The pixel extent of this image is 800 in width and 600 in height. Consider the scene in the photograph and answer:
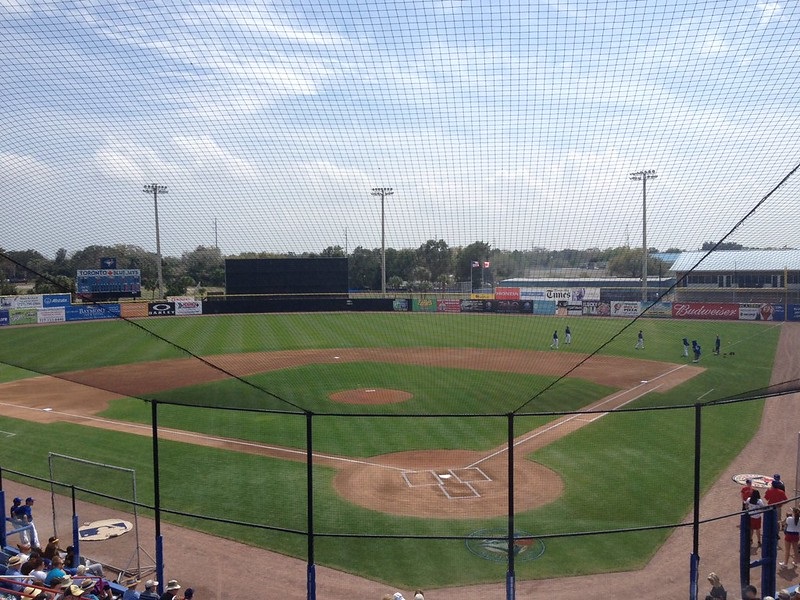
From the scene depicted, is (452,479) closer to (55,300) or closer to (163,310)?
(163,310)

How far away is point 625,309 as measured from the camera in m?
40.0

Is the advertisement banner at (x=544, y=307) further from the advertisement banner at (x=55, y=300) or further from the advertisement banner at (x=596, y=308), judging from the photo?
the advertisement banner at (x=55, y=300)

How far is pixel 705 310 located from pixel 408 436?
26.6 meters

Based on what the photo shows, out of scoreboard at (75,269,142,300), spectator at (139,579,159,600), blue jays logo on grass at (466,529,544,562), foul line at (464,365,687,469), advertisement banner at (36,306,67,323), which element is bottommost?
blue jays logo on grass at (466,529,544,562)

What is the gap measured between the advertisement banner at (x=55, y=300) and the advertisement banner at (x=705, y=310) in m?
36.6

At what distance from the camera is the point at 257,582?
8578mm

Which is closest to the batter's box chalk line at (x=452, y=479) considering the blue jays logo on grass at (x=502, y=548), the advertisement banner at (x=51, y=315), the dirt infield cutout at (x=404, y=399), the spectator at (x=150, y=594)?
the dirt infield cutout at (x=404, y=399)

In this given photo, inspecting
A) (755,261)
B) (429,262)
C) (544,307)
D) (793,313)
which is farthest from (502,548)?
(793,313)

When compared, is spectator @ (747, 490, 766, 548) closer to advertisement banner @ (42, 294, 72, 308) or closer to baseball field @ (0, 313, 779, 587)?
baseball field @ (0, 313, 779, 587)

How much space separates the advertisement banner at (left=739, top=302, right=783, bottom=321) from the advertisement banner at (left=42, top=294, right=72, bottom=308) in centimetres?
3983

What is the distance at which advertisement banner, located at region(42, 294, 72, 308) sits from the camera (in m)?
38.6

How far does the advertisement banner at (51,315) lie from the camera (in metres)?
38.1

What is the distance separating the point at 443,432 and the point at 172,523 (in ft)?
23.1

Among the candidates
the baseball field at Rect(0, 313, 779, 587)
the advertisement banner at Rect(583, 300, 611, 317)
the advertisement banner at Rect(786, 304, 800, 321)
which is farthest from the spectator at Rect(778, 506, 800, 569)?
the advertisement banner at Rect(583, 300, 611, 317)
